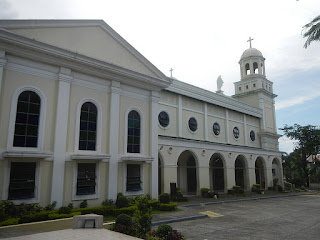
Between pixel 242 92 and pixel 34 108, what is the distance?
106ft

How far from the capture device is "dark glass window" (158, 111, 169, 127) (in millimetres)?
23797

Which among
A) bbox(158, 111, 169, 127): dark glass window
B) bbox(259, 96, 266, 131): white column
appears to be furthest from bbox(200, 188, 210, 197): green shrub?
bbox(259, 96, 266, 131): white column

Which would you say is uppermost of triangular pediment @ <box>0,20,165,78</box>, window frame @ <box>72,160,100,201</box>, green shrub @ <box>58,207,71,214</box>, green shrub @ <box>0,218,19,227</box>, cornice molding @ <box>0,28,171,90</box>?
triangular pediment @ <box>0,20,165,78</box>

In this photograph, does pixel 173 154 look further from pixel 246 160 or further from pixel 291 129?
pixel 291 129

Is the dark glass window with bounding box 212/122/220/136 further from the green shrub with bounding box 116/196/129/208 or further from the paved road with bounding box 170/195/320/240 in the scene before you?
the green shrub with bounding box 116/196/129/208

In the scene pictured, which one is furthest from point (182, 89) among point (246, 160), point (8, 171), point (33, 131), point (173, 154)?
point (8, 171)

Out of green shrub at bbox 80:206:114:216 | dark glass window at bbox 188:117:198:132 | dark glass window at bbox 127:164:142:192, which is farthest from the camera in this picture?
dark glass window at bbox 188:117:198:132

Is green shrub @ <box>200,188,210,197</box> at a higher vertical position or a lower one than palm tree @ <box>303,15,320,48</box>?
lower

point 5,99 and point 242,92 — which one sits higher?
point 242,92

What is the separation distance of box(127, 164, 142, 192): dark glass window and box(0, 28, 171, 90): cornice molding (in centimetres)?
537

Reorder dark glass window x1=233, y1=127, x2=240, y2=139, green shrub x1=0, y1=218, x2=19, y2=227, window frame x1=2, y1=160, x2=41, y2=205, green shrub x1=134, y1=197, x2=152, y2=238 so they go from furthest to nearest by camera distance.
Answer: dark glass window x1=233, y1=127, x2=240, y2=139, window frame x1=2, y1=160, x2=41, y2=205, green shrub x1=0, y1=218, x2=19, y2=227, green shrub x1=134, y1=197, x2=152, y2=238

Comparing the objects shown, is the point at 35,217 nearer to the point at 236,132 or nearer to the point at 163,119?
the point at 163,119

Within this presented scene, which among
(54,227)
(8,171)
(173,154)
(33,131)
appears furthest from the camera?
(173,154)

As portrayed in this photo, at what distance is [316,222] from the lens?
13547 millimetres
